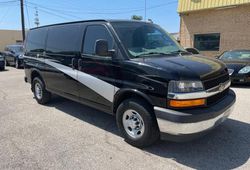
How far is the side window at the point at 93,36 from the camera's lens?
14.4 ft

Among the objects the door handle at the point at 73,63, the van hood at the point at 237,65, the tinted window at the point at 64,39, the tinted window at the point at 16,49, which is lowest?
the van hood at the point at 237,65

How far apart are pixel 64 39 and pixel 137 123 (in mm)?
2712

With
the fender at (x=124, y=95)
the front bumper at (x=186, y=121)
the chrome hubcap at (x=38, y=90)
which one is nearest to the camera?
the front bumper at (x=186, y=121)

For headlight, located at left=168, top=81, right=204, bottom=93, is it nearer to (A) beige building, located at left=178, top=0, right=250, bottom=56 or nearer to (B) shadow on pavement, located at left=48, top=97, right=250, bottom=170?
(B) shadow on pavement, located at left=48, top=97, right=250, bottom=170

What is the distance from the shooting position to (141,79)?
3682 millimetres

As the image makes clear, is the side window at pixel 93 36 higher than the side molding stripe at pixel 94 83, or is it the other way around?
the side window at pixel 93 36

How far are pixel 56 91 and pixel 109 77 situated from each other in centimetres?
232

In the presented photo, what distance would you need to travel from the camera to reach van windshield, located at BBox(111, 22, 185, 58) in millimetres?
4164

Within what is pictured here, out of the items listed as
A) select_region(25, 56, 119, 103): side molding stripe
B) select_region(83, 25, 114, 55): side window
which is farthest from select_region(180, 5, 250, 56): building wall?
select_region(25, 56, 119, 103): side molding stripe

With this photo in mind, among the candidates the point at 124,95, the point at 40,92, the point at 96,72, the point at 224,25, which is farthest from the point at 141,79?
the point at 224,25

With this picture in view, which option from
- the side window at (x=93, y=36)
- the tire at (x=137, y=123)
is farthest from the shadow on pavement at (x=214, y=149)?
the side window at (x=93, y=36)

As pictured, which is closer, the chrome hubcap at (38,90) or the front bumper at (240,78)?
the chrome hubcap at (38,90)

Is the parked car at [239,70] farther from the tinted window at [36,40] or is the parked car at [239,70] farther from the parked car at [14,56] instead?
the parked car at [14,56]

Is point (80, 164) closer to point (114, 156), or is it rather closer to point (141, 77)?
point (114, 156)
